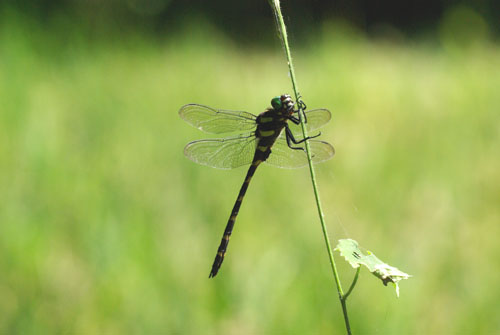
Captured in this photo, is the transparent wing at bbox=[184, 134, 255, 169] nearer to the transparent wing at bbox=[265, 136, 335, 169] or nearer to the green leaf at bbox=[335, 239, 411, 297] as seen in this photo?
the transparent wing at bbox=[265, 136, 335, 169]

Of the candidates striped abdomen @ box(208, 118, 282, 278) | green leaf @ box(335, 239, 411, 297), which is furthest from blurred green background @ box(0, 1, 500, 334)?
striped abdomen @ box(208, 118, 282, 278)

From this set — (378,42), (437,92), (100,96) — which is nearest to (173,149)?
(100,96)

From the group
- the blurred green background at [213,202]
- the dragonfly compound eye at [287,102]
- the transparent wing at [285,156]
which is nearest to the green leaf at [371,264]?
the blurred green background at [213,202]

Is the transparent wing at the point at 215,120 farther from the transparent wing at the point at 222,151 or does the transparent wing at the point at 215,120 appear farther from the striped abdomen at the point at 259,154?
the striped abdomen at the point at 259,154

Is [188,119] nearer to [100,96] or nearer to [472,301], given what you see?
[472,301]

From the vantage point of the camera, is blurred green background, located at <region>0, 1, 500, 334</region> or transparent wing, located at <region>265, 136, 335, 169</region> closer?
transparent wing, located at <region>265, 136, 335, 169</region>

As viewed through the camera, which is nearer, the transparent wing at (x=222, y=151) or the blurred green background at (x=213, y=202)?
the transparent wing at (x=222, y=151)

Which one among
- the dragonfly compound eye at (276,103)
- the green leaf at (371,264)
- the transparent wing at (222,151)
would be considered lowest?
the green leaf at (371,264)

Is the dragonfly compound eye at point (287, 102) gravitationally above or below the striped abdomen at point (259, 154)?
above

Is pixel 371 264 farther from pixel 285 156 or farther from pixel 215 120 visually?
pixel 215 120
